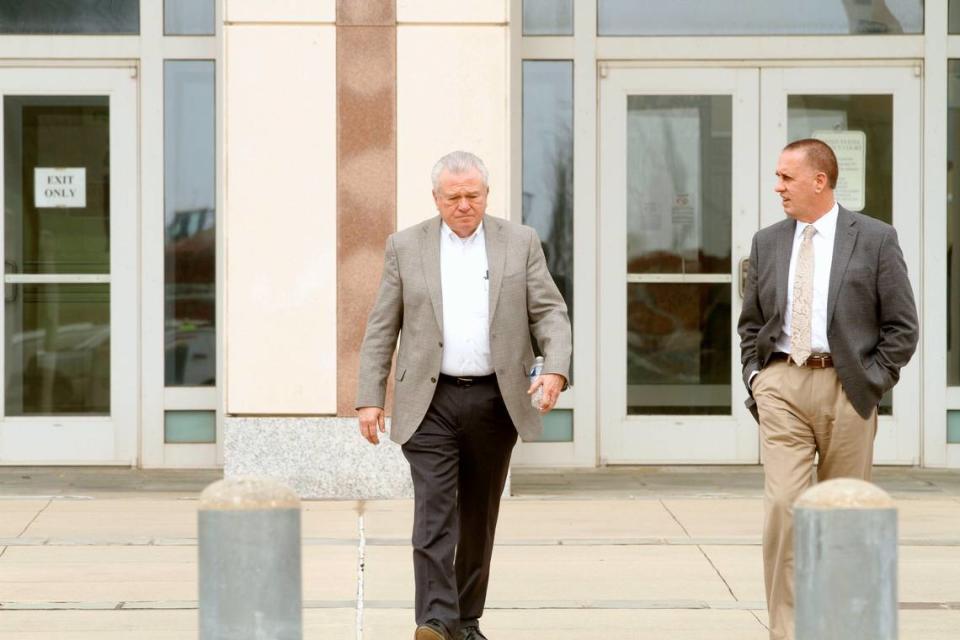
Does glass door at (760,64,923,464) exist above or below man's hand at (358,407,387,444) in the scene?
above

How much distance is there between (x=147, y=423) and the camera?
10.3 metres

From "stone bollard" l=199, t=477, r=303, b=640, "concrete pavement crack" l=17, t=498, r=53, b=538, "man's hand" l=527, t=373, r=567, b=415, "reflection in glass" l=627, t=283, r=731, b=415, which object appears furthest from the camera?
"reflection in glass" l=627, t=283, r=731, b=415

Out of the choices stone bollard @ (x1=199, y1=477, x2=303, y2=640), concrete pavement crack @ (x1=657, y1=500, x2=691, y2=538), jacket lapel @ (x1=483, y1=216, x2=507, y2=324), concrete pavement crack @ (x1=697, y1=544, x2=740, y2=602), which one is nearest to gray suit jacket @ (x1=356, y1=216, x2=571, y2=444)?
jacket lapel @ (x1=483, y1=216, x2=507, y2=324)

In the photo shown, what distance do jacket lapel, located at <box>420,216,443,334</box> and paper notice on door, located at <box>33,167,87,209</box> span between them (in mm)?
5079

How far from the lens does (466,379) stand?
228 inches

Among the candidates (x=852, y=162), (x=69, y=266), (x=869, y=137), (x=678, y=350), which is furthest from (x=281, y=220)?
(x=869, y=137)

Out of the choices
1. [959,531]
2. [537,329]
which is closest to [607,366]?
[959,531]

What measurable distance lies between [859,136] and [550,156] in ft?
6.38

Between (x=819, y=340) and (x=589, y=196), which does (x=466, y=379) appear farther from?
(x=589, y=196)

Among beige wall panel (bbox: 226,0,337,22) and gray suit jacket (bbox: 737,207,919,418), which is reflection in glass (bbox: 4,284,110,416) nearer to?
beige wall panel (bbox: 226,0,337,22)

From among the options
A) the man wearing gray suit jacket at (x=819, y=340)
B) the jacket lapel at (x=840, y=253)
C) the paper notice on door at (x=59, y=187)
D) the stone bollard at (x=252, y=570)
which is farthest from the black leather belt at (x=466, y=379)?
the paper notice on door at (x=59, y=187)

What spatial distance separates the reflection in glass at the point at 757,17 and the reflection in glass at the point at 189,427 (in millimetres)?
3501

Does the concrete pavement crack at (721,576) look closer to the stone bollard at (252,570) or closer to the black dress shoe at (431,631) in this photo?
the black dress shoe at (431,631)

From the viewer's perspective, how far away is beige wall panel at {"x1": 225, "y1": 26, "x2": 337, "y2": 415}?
902cm
